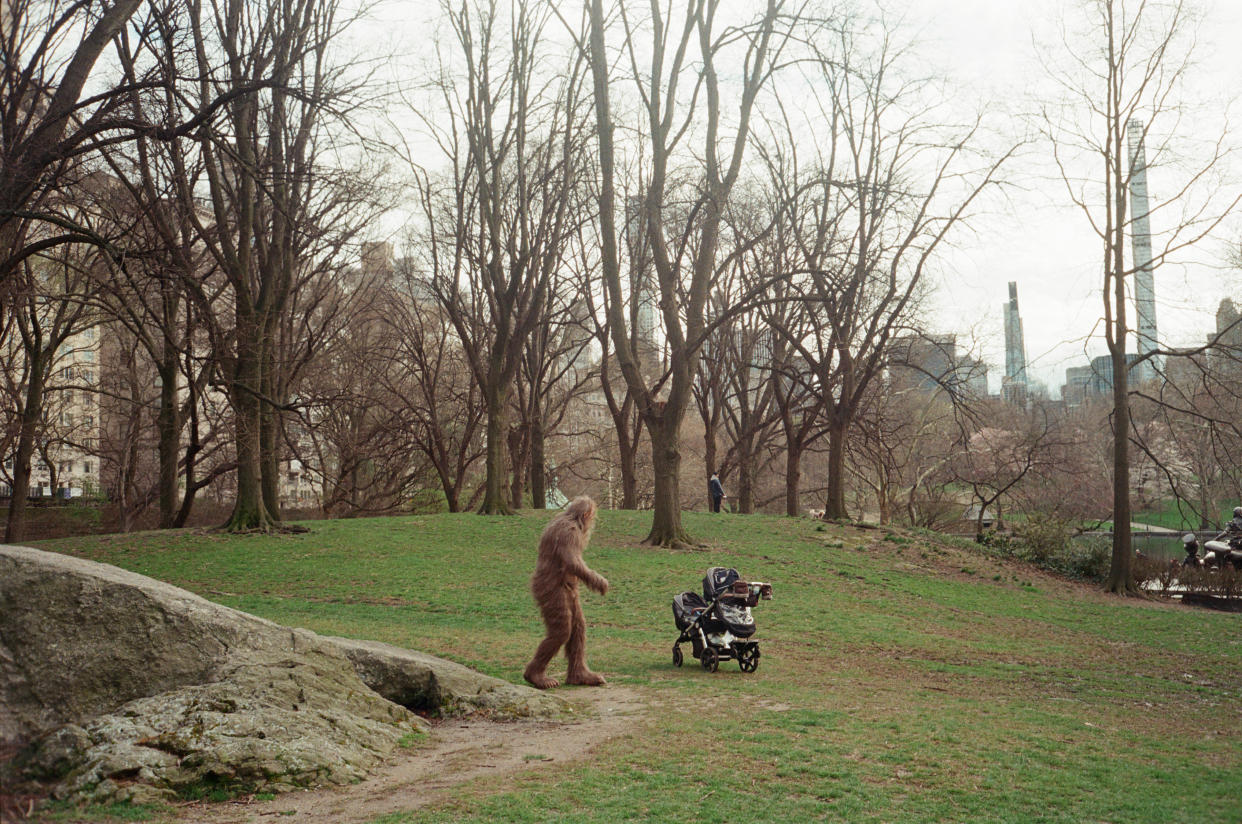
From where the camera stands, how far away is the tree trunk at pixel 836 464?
29.5m

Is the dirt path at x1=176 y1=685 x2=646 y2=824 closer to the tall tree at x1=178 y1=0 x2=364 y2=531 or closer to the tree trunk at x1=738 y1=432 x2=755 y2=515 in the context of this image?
the tall tree at x1=178 y1=0 x2=364 y2=531

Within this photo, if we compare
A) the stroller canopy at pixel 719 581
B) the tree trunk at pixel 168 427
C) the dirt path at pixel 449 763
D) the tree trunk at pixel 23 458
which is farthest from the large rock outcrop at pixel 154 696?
the tree trunk at pixel 23 458

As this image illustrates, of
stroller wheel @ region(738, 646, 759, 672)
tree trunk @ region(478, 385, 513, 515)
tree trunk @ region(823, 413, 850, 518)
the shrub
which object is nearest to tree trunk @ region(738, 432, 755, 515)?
tree trunk @ region(823, 413, 850, 518)

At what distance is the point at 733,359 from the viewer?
37000mm

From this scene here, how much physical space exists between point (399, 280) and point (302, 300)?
20.4 ft

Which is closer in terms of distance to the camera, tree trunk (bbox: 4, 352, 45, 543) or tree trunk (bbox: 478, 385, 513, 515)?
tree trunk (bbox: 4, 352, 45, 543)

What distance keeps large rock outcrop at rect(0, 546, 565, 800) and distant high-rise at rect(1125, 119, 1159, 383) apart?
21.7 meters

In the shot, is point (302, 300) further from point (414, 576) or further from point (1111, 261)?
point (1111, 261)

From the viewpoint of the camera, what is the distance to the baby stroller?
36.4 feet

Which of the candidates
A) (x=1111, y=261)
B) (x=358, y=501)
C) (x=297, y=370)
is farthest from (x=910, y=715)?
(x=358, y=501)

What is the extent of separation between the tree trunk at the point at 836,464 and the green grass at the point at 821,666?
2.90 metres

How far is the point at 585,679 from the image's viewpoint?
10.1 metres

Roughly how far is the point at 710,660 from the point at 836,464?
19999mm

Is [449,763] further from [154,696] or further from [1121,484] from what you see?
[1121,484]
